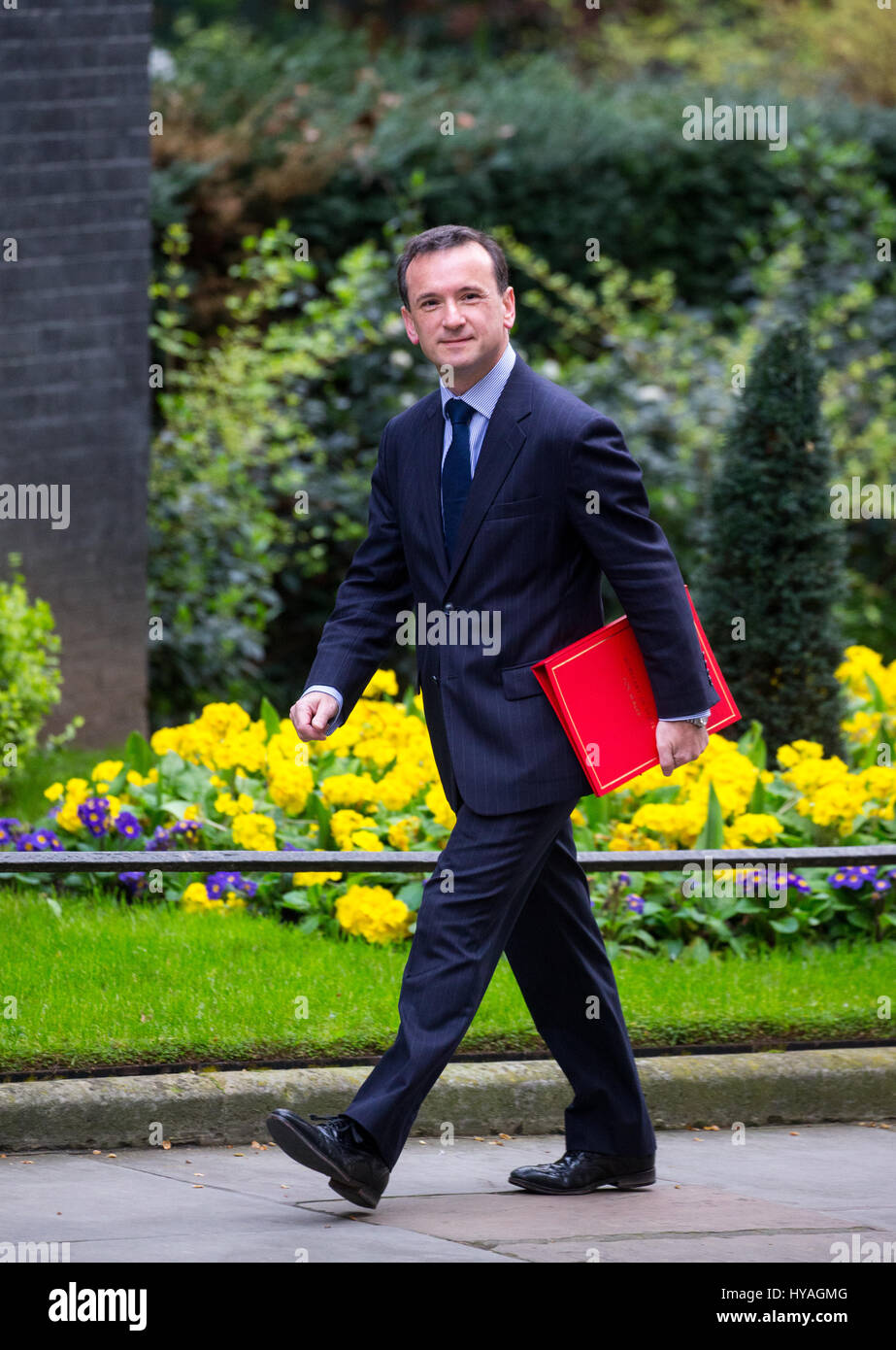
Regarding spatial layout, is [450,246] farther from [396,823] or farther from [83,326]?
[83,326]

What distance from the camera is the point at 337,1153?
12.2ft

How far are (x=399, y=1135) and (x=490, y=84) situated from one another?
10960 millimetres

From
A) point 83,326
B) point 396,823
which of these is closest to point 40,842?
point 396,823

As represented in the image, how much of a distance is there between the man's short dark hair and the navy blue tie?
0.25 meters

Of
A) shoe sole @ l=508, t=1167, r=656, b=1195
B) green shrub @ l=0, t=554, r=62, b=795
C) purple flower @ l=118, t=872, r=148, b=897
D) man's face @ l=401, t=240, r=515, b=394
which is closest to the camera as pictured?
man's face @ l=401, t=240, r=515, b=394

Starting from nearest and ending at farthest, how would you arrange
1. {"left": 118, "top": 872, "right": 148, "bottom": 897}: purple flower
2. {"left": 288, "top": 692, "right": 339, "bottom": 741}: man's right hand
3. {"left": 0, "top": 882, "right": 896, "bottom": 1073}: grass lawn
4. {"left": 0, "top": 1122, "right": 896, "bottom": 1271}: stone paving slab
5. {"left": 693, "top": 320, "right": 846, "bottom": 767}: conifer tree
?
{"left": 0, "top": 1122, "right": 896, "bottom": 1271}: stone paving slab, {"left": 288, "top": 692, "right": 339, "bottom": 741}: man's right hand, {"left": 0, "top": 882, "right": 896, "bottom": 1073}: grass lawn, {"left": 118, "top": 872, "right": 148, "bottom": 897}: purple flower, {"left": 693, "top": 320, "right": 846, "bottom": 767}: conifer tree

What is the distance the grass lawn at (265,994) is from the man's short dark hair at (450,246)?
6.22 feet

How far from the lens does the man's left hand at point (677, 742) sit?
3.86 metres

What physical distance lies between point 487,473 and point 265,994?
68.9 inches

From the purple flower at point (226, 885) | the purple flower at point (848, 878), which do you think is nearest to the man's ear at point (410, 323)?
the purple flower at point (226, 885)

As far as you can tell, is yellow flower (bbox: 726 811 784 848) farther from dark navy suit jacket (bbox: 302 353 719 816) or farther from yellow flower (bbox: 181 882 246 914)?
dark navy suit jacket (bbox: 302 353 719 816)

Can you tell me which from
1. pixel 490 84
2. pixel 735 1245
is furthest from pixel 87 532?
pixel 490 84

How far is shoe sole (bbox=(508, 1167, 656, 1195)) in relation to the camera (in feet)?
13.6

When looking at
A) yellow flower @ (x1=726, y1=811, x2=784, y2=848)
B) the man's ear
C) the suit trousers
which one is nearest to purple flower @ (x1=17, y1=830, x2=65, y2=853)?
yellow flower @ (x1=726, y1=811, x2=784, y2=848)
